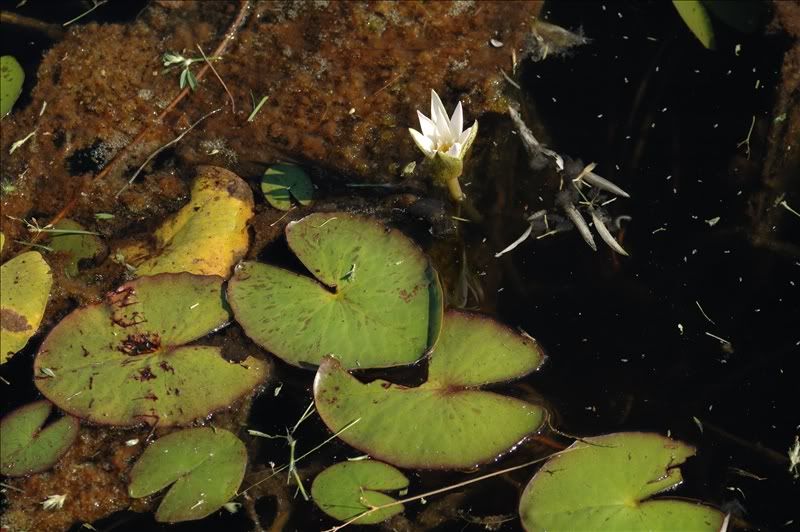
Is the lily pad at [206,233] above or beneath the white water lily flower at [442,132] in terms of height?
beneath

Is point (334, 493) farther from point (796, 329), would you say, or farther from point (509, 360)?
point (796, 329)

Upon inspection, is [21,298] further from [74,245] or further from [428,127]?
[428,127]

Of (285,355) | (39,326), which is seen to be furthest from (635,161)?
(39,326)

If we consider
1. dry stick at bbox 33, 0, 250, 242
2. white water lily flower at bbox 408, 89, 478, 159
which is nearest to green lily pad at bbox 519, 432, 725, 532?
white water lily flower at bbox 408, 89, 478, 159

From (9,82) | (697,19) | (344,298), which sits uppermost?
(697,19)

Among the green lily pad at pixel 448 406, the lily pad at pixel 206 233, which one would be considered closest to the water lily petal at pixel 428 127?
the green lily pad at pixel 448 406

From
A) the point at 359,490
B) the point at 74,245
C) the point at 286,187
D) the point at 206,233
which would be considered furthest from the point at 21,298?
the point at 359,490

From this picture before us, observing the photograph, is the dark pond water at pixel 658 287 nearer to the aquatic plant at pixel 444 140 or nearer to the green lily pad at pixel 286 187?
the aquatic plant at pixel 444 140
